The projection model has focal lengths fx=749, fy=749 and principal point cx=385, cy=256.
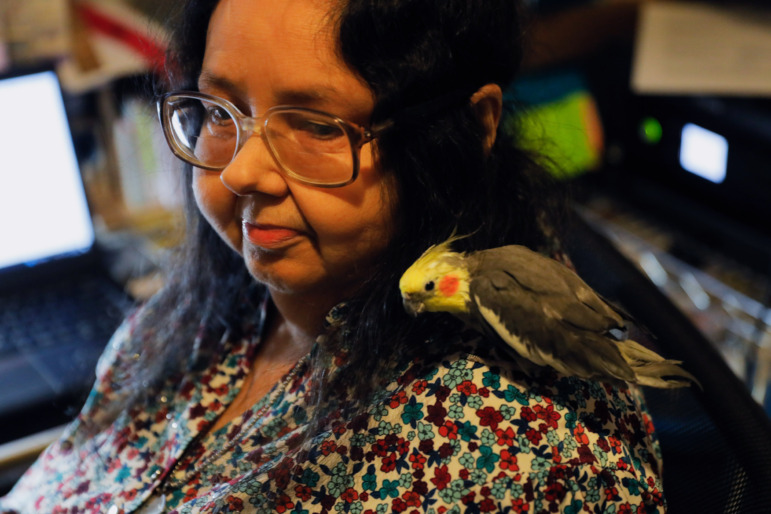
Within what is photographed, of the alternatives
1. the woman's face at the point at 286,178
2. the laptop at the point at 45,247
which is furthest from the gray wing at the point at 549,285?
the laptop at the point at 45,247

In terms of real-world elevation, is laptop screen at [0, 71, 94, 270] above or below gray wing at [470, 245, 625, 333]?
below

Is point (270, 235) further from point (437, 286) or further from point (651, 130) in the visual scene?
point (651, 130)

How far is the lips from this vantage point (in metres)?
0.69

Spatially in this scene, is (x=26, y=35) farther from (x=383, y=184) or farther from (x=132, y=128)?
(x=383, y=184)

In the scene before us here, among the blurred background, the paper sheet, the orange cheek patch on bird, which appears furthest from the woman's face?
the paper sheet

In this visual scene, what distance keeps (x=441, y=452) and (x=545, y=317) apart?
15 centimetres

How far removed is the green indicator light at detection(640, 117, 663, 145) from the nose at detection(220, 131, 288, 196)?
0.90m

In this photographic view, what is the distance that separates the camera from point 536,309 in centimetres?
60

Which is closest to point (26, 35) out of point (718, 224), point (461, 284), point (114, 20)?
point (114, 20)

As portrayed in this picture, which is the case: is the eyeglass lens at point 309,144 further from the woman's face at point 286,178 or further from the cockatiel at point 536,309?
the cockatiel at point 536,309

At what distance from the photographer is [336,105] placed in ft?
2.13

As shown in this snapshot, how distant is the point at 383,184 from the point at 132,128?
956mm

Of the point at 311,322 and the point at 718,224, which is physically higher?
the point at 311,322

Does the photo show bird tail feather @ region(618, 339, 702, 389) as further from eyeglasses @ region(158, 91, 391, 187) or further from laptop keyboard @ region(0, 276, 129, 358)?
laptop keyboard @ region(0, 276, 129, 358)
